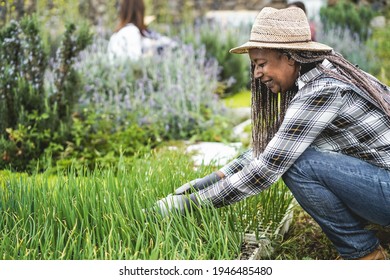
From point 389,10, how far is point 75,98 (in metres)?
8.96

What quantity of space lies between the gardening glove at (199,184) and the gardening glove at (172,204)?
71 millimetres

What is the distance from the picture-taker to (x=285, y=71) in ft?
8.04

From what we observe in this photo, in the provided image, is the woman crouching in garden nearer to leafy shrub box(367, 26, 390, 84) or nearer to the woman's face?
the woman's face

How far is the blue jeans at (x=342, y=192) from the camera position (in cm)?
243

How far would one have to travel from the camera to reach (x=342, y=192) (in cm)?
246

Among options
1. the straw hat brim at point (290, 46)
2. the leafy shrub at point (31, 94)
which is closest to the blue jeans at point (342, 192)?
the straw hat brim at point (290, 46)

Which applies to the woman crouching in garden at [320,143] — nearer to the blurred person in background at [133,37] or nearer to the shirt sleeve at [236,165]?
the shirt sleeve at [236,165]

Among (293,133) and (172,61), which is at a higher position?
(293,133)

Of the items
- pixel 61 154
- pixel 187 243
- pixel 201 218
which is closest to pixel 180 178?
pixel 201 218

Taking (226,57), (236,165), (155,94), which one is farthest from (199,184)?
(226,57)

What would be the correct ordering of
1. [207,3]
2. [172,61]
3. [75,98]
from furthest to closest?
[207,3] < [172,61] < [75,98]

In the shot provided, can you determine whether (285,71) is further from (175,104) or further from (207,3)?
(207,3)

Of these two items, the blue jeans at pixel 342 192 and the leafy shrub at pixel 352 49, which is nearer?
the blue jeans at pixel 342 192

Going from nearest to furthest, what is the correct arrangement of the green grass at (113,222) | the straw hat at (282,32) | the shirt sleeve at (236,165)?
the green grass at (113,222) → the straw hat at (282,32) → the shirt sleeve at (236,165)
